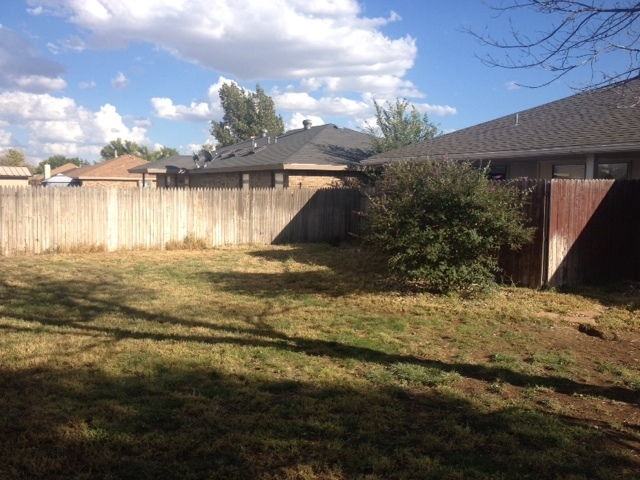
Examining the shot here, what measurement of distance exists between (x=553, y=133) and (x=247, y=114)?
46.7m

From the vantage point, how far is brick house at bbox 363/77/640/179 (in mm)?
13023

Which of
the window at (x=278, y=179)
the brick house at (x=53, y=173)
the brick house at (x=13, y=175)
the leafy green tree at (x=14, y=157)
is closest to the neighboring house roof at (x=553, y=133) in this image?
the window at (x=278, y=179)

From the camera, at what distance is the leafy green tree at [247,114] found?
58.0 m

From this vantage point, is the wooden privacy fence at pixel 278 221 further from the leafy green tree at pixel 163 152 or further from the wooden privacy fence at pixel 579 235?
the leafy green tree at pixel 163 152

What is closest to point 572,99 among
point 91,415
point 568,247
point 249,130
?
point 568,247

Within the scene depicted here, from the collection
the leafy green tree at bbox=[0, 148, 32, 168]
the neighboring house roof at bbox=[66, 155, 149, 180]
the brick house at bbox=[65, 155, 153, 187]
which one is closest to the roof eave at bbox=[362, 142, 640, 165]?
the brick house at bbox=[65, 155, 153, 187]

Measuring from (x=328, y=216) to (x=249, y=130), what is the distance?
133ft

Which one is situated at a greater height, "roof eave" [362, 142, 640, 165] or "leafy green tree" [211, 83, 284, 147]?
"leafy green tree" [211, 83, 284, 147]

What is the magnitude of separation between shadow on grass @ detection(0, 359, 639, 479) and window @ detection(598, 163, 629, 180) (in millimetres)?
10804

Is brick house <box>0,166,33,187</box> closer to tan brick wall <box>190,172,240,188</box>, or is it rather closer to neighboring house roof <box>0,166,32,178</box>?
neighboring house roof <box>0,166,32,178</box>

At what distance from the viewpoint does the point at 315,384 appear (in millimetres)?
5379

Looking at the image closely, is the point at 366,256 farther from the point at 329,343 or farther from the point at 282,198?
the point at 329,343

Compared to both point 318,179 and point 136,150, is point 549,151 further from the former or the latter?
point 136,150

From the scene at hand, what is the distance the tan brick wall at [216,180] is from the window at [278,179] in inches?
147
